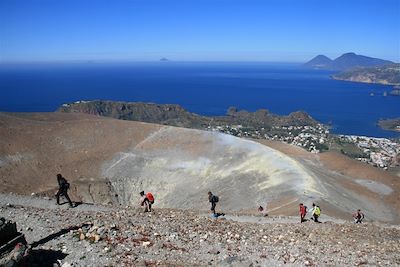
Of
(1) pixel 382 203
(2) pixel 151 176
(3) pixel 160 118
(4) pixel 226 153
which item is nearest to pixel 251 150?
(4) pixel 226 153

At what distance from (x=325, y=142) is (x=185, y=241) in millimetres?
95439

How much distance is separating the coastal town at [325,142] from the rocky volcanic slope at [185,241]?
68011 millimetres

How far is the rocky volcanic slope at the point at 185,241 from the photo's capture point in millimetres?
14508

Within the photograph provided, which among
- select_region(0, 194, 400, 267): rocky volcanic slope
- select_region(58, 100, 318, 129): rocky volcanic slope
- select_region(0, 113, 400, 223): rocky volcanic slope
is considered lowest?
select_region(58, 100, 318, 129): rocky volcanic slope

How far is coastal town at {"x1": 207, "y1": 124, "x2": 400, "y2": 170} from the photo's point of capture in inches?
3601

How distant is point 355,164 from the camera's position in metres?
48.0

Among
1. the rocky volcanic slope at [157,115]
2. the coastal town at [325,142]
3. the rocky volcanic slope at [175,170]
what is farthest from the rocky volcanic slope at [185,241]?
the rocky volcanic slope at [157,115]

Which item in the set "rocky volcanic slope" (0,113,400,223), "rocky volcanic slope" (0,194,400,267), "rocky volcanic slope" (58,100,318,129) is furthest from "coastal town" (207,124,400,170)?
"rocky volcanic slope" (0,194,400,267)

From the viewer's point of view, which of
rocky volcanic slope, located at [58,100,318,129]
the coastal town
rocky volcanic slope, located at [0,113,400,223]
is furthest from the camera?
rocky volcanic slope, located at [58,100,318,129]

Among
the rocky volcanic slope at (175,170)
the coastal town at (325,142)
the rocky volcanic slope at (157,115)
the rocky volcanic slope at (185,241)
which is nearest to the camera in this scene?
the rocky volcanic slope at (185,241)

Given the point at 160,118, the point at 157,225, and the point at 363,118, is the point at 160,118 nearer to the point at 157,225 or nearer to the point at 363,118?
the point at 363,118

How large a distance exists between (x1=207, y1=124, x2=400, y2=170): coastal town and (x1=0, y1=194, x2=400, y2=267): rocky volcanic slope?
68011 mm

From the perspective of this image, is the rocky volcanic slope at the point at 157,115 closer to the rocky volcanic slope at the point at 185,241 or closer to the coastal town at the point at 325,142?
the coastal town at the point at 325,142

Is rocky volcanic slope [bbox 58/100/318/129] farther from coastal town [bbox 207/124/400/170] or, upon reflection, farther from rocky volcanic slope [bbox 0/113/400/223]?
rocky volcanic slope [bbox 0/113/400/223]
